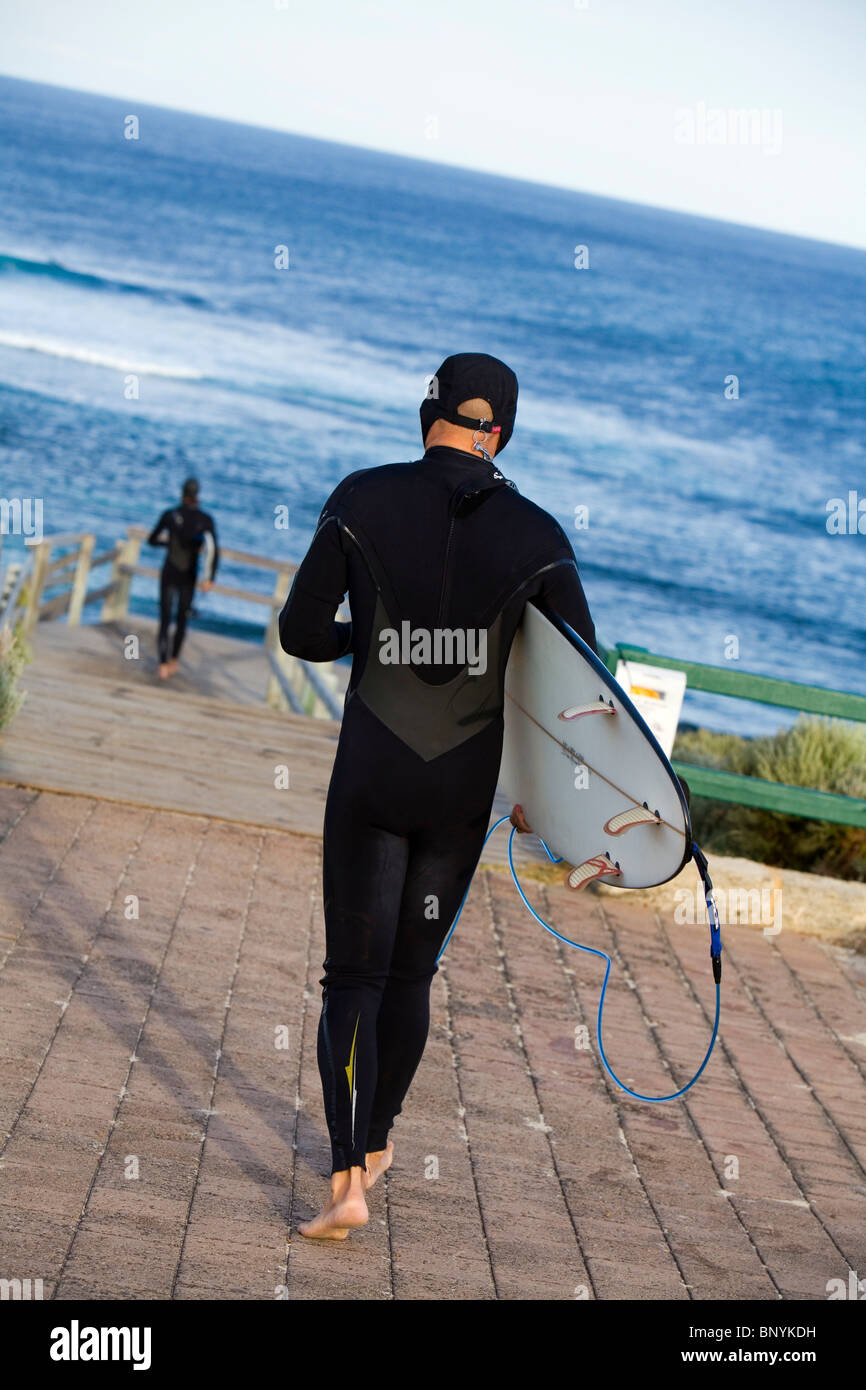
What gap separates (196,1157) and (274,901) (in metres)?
2.04

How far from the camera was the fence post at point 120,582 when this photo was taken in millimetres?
15172

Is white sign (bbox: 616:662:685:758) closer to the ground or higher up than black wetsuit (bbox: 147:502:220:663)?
higher up

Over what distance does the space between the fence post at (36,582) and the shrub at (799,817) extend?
629cm

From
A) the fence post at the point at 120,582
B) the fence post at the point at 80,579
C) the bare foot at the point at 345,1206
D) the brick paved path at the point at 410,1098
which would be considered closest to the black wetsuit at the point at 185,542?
the fence post at the point at 80,579

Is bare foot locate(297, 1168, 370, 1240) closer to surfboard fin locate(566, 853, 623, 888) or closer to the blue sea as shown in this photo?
surfboard fin locate(566, 853, 623, 888)

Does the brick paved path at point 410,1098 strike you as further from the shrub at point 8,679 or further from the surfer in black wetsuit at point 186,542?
the surfer in black wetsuit at point 186,542

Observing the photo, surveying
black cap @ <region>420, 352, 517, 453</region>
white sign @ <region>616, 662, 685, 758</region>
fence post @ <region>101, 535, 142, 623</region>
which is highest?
black cap @ <region>420, 352, 517, 453</region>

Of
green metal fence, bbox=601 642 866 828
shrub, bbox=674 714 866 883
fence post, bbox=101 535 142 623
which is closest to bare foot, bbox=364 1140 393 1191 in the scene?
green metal fence, bbox=601 642 866 828

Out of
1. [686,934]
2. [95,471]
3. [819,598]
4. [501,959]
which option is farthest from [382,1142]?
[819,598]

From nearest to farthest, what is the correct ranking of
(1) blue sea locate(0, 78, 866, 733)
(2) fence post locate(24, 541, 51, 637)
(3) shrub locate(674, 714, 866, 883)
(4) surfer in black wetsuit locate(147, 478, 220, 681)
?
(3) shrub locate(674, 714, 866, 883) → (2) fence post locate(24, 541, 51, 637) → (4) surfer in black wetsuit locate(147, 478, 220, 681) → (1) blue sea locate(0, 78, 866, 733)

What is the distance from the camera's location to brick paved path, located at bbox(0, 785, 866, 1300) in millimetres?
3209

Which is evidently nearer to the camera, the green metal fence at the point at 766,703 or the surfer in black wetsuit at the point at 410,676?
the surfer in black wetsuit at the point at 410,676

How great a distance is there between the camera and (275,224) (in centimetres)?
9594

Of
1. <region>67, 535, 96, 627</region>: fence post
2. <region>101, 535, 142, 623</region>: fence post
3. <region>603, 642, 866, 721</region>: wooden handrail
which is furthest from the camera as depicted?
<region>101, 535, 142, 623</region>: fence post
